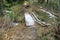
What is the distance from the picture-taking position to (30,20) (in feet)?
18.7

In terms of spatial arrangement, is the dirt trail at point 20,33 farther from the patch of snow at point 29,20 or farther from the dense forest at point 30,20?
the patch of snow at point 29,20

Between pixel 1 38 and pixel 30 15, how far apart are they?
7.07 ft

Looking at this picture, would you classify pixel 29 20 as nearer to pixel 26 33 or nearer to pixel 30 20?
pixel 30 20

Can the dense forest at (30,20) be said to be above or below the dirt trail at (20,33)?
above

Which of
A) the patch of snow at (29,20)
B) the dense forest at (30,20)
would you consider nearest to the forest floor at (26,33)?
the dense forest at (30,20)

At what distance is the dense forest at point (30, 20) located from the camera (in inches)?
179

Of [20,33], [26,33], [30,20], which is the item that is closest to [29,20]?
[30,20]

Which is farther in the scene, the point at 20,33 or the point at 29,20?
the point at 29,20

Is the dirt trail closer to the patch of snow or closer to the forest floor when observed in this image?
the forest floor

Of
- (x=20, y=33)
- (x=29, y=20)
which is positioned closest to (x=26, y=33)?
(x=20, y=33)

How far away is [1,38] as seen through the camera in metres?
4.28

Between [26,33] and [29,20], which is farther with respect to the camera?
[29,20]

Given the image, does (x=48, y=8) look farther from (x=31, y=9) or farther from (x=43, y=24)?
(x=43, y=24)

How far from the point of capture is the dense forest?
4547 millimetres
